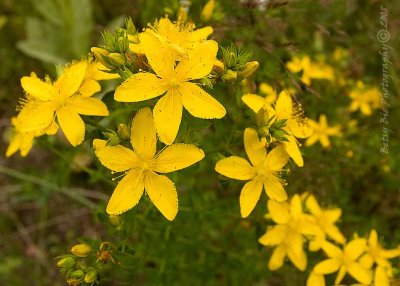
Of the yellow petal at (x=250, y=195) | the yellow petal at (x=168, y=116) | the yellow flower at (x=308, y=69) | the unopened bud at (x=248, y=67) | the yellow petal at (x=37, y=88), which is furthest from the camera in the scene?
the yellow flower at (x=308, y=69)

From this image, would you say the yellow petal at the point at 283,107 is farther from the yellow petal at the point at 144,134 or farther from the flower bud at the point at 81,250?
the flower bud at the point at 81,250

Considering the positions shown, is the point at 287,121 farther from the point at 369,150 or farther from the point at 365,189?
the point at 365,189

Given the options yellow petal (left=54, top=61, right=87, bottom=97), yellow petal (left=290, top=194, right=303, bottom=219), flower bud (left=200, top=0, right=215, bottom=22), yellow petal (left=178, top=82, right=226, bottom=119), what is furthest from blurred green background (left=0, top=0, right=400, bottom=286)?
yellow petal (left=54, top=61, right=87, bottom=97)

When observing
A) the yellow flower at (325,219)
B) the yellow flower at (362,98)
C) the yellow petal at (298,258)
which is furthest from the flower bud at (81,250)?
the yellow flower at (362,98)

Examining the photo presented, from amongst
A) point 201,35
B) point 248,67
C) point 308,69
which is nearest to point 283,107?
point 248,67

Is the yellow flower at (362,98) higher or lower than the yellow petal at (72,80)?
lower

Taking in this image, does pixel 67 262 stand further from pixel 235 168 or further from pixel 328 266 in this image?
pixel 328 266
